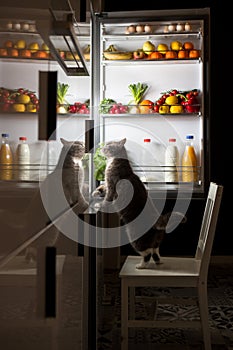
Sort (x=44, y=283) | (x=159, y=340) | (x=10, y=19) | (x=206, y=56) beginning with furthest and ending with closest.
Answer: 1. (x=206, y=56)
2. (x=159, y=340)
3. (x=44, y=283)
4. (x=10, y=19)

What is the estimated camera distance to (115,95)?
13.9ft

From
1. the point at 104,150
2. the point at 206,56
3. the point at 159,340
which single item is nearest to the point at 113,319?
the point at 159,340

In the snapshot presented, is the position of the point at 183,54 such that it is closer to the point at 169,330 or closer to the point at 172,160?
the point at 172,160

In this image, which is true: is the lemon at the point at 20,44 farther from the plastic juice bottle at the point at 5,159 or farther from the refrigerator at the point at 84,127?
the plastic juice bottle at the point at 5,159

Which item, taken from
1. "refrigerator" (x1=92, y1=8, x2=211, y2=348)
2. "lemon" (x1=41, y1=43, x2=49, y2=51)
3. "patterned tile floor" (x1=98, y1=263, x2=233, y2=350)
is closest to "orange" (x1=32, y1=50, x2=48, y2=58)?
"lemon" (x1=41, y1=43, x2=49, y2=51)

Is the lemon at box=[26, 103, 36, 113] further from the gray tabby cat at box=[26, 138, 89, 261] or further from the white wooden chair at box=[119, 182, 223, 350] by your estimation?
the white wooden chair at box=[119, 182, 223, 350]

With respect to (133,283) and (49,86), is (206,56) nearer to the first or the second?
(133,283)

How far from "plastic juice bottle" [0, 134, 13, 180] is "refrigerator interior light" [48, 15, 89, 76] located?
0.36 metres

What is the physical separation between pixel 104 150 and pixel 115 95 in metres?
1.26

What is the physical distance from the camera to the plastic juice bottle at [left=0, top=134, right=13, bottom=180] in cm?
47

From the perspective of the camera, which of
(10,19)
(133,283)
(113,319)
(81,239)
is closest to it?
(10,19)

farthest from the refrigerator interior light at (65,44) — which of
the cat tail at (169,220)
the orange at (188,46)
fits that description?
the orange at (188,46)

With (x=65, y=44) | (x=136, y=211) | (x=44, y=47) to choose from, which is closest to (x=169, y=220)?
(x=136, y=211)

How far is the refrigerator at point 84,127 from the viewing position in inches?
22.7
